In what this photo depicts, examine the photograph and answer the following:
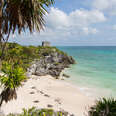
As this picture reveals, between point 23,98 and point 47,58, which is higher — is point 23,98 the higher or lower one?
the lower one

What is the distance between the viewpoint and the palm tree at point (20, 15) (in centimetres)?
451

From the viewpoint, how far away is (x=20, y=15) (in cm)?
469

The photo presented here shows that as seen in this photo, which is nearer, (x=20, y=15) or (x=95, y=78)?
(x=20, y=15)

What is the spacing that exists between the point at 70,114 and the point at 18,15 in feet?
30.2

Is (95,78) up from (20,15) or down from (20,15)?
down

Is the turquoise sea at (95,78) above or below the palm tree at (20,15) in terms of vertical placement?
below

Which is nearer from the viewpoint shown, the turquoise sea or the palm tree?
the palm tree

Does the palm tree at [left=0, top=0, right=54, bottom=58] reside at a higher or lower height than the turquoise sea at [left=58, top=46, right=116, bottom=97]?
higher

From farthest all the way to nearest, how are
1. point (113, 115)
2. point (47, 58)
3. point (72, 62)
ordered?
point (72, 62)
point (47, 58)
point (113, 115)

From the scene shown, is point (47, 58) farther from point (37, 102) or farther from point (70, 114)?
point (70, 114)

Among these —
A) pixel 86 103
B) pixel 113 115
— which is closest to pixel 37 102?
pixel 86 103

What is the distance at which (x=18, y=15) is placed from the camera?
4594 mm

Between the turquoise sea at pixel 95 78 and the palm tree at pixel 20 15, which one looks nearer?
the palm tree at pixel 20 15

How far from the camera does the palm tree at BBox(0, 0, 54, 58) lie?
14.8ft
